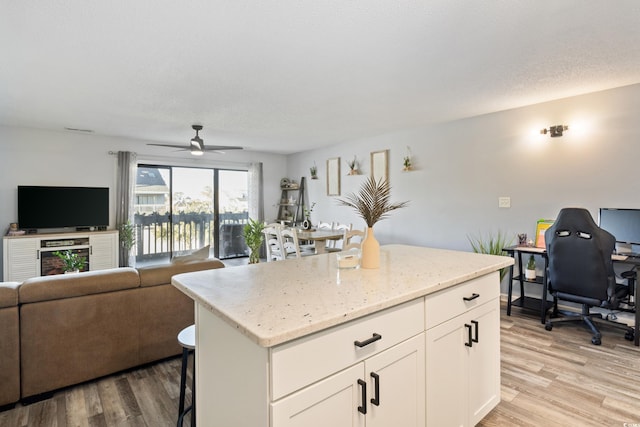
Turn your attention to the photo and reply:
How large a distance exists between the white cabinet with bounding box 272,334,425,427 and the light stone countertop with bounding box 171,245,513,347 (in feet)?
0.63

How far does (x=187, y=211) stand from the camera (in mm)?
6523

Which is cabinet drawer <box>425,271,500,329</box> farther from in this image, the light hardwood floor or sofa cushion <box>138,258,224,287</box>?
sofa cushion <box>138,258,224,287</box>

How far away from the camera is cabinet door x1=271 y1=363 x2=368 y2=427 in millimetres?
927

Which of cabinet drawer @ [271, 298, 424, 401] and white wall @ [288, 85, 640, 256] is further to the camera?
white wall @ [288, 85, 640, 256]

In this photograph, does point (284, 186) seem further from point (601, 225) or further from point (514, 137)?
point (601, 225)

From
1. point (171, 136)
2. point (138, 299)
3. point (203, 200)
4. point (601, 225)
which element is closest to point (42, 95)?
point (171, 136)

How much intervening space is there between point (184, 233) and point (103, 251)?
1502 millimetres

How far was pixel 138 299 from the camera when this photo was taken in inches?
92.3

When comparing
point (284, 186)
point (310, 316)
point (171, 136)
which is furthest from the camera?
point (284, 186)

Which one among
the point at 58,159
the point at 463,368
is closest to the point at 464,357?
the point at 463,368

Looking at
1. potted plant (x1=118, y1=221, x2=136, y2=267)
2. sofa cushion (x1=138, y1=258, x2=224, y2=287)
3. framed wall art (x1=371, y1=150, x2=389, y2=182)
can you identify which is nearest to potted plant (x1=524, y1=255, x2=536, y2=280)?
framed wall art (x1=371, y1=150, x2=389, y2=182)

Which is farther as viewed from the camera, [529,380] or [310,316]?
[529,380]

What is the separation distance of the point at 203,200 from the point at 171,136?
1.60m

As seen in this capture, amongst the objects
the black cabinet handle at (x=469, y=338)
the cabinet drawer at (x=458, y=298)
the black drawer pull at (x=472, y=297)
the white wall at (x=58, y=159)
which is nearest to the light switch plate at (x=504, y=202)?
the cabinet drawer at (x=458, y=298)
